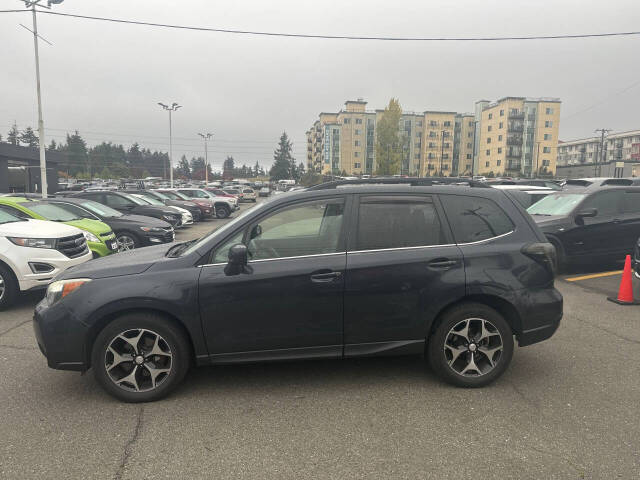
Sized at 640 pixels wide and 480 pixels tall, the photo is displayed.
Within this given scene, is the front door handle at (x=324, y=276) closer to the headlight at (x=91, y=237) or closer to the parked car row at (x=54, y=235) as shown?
the parked car row at (x=54, y=235)

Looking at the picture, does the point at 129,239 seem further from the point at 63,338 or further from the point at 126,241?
the point at 63,338

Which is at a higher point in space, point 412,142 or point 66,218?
point 412,142

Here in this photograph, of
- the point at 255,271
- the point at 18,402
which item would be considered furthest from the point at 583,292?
the point at 18,402

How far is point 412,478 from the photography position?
8.34 ft

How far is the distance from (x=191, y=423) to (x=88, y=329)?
1.07 m

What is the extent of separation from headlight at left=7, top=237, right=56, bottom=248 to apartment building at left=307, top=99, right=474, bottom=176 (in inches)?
3630

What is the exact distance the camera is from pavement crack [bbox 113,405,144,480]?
2.61 m

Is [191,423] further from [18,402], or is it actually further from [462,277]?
[462,277]

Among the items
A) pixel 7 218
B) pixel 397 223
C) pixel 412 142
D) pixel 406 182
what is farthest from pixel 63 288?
pixel 412 142

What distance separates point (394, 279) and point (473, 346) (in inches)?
34.8

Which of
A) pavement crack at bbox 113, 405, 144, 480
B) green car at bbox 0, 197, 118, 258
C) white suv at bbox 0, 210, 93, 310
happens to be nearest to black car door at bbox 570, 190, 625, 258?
pavement crack at bbox 113, 405, 144, 480

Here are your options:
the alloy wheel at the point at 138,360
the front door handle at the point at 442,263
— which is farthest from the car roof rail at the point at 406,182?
the alloy wheel at the point at 138,360

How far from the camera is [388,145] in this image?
62.6m

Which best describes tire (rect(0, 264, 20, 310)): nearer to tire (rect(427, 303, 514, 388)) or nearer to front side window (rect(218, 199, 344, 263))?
front side window (rect(218, 199, 344, 263))
